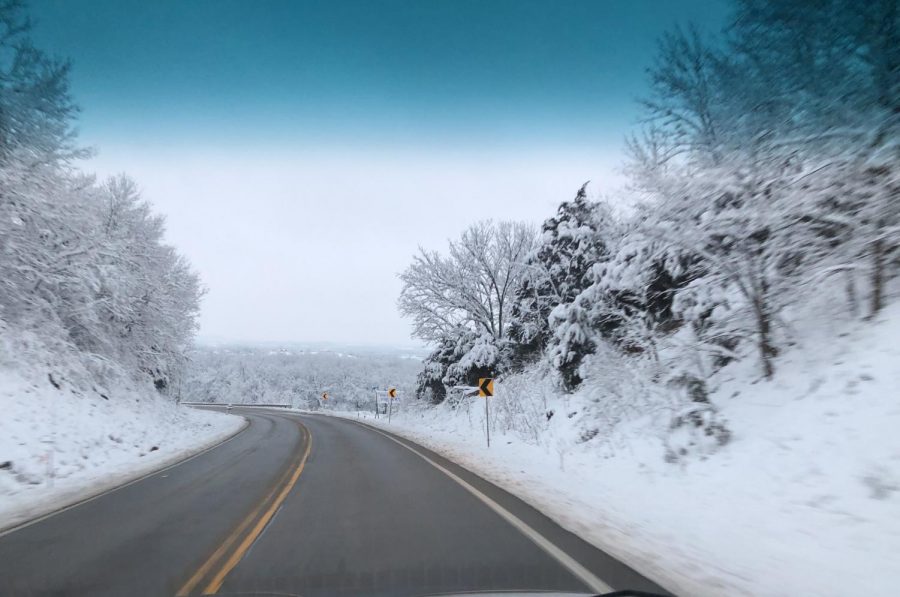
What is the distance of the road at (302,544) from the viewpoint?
4.95 metres

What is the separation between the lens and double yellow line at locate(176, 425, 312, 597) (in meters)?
4.96

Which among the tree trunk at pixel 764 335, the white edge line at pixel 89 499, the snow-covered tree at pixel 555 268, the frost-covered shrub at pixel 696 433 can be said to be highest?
the snow-covered tree at pixel 555 268

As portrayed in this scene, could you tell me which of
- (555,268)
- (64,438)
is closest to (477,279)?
(555,268)

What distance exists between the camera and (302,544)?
6.29m

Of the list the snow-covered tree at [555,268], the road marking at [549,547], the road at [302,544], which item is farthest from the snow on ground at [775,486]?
the snow-covered tree at [555,268]

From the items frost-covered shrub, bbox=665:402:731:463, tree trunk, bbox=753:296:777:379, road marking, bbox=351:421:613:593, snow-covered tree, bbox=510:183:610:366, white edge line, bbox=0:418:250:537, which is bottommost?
road marking, bbox=351:421:613:593

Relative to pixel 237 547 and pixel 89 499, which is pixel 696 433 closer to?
pixel 237 547

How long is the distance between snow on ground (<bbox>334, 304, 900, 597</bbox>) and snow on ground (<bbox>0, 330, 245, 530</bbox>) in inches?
331

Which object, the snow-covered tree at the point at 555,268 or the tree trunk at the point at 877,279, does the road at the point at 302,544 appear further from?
the snow-covered tree at the point at 555,268

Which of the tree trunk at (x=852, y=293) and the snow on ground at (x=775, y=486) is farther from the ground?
the tree trunk at (x=852, y=293)

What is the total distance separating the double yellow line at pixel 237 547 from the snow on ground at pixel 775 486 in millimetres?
3972

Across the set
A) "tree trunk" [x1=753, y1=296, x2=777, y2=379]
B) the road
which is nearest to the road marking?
the road

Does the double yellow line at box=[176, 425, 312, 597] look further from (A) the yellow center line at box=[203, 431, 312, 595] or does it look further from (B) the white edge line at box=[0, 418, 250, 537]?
(B) the white edge line at box=[0, 418, 250, 537]

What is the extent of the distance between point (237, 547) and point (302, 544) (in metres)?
0.72
